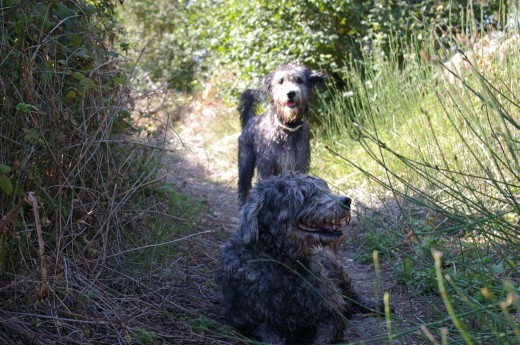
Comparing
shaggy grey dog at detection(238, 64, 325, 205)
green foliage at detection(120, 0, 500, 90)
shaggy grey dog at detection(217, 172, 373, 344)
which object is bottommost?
shaggy grey dog at detection(217, 172, 373, 344)

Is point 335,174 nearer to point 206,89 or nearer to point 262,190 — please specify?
point 262,190

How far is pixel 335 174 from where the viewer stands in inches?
389

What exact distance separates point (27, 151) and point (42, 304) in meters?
0.90

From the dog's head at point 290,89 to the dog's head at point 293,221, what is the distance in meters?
3.84

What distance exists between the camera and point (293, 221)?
4262 millimetres

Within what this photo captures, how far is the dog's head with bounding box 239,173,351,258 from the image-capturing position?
4242 millimetres

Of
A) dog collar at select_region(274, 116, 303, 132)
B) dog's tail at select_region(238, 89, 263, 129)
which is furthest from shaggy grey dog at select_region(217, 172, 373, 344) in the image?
dog's tail at select_region(238, 89, 263, 129)

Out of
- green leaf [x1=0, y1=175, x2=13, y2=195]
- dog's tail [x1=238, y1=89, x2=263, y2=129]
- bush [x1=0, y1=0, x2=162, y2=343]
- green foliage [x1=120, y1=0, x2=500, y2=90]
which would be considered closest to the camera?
green leaf [x1=0, y1=175, x2=13, y2=195]

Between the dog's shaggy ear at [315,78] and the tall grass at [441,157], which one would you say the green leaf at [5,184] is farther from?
the dog's shaggy ear at [315,78]

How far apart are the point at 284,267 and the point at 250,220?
15.1 inches

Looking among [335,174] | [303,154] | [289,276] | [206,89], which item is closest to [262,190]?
[289,276]

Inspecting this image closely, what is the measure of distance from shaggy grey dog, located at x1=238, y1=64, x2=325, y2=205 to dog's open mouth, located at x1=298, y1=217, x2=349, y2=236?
3659mm

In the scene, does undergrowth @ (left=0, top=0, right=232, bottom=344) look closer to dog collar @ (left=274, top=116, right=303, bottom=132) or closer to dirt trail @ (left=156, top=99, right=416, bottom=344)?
dirt trail @ (left=156, top=99, right=416, bottom=344)

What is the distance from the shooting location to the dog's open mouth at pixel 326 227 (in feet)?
14.0
